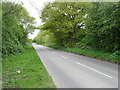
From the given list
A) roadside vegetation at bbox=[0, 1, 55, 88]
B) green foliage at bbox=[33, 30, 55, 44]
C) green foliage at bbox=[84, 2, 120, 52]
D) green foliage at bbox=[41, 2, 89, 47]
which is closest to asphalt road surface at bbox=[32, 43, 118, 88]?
roadside vegetation at bbox=[0, 1, 55, 88]

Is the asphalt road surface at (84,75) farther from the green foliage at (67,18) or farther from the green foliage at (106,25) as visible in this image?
the green foliage at (67,18)

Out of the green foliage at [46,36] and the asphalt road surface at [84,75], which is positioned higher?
the green foliage at [46,36]

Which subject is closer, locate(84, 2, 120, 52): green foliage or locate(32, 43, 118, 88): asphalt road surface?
locate(32, 43, 118, 88): asphalt road surface

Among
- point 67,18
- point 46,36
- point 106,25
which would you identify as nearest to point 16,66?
point 106,25

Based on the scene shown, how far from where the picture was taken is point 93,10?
16.2 metres

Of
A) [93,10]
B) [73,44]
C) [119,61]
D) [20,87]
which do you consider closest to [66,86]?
[20,87]

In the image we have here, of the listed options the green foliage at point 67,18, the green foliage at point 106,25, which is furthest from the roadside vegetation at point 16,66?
the green foliage at point 67,18

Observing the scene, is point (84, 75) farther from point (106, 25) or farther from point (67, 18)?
point (67, 18)

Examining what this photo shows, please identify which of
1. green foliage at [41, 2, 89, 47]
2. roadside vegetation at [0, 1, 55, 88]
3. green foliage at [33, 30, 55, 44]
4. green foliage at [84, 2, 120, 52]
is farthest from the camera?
green foliage at [33, 30, 55, 44]

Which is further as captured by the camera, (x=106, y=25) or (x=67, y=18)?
(x=67, y=18)

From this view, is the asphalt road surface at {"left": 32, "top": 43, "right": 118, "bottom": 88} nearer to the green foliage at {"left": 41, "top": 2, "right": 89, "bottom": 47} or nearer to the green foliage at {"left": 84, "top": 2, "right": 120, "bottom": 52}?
the green foliage at {"left": 84, "top": 2, "right": 120, "bottom": 52}

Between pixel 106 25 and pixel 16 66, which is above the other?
pixel 106 25

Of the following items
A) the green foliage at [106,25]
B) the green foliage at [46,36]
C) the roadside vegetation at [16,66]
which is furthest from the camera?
the green foliage at [46,36]

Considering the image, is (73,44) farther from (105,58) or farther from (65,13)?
(105,58)
